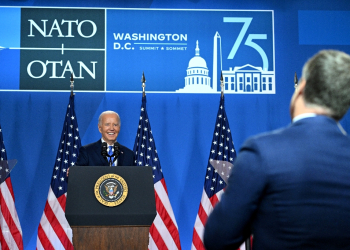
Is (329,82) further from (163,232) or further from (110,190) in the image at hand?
(163,232)

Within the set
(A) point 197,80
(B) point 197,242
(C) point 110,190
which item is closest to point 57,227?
(B) point 197,242

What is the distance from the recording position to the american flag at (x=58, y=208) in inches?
211

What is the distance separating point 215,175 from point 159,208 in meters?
0.83

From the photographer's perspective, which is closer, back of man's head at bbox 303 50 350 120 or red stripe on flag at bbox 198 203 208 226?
back of man's head at bbox 303 50 350 120

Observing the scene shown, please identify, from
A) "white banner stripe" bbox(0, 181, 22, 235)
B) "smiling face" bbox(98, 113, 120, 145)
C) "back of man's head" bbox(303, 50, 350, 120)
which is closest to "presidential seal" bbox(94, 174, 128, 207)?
"smiling face" bbox(98, 113, 120, 145)

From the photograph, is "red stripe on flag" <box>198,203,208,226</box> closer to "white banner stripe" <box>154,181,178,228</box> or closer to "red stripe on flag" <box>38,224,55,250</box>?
"white banner stripe" <box>154,181,178,228</box>

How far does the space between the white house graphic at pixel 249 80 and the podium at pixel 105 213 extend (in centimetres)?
366

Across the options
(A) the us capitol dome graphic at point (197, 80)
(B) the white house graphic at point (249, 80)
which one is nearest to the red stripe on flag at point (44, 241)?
(A) the us capitol dome graphic at point (197, 80)

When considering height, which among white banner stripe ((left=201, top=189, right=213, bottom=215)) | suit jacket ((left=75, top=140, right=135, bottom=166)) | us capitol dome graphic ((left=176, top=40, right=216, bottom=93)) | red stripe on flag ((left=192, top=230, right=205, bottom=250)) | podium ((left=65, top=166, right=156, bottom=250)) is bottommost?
red stripe on flag ((left=192, top=230, right=205, bottom=250))

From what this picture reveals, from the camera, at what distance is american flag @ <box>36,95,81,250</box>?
211 inches

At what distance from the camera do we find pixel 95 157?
13.1 ft

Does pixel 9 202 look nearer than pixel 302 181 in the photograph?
No

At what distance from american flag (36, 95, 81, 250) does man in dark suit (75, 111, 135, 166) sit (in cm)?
138

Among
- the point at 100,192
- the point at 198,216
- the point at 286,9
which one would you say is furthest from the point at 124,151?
the point at 286,9
